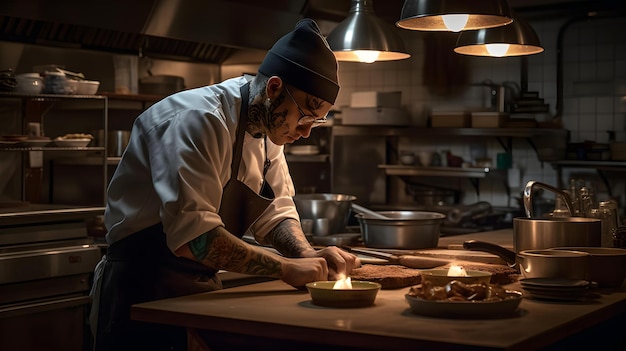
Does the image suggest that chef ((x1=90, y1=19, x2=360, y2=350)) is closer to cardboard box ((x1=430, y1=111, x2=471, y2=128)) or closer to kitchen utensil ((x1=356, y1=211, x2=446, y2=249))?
kitchen utensil ((x1=356, y1=211, x2=446, y2=249))

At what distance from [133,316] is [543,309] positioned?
1.15m

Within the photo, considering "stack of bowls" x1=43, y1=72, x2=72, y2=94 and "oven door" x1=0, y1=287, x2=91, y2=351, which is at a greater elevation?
"stack of bowls" x1=43, y1=72, x2=72, y2=94

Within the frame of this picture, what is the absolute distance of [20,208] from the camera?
224 inches

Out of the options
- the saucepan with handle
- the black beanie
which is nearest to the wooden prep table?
the saucepan with handle

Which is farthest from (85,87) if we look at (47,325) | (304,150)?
(304,150)

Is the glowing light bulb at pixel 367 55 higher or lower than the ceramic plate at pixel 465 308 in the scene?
higher

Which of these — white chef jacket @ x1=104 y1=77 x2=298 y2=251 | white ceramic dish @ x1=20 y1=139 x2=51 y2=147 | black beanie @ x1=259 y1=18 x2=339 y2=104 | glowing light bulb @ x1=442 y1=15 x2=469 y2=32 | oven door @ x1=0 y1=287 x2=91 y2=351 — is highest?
glowing light bulb @ x1=442 y1=15 x2=469 y2=32

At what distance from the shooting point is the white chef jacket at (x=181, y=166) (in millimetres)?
2635

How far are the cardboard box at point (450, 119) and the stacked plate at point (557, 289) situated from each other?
5.37 metres

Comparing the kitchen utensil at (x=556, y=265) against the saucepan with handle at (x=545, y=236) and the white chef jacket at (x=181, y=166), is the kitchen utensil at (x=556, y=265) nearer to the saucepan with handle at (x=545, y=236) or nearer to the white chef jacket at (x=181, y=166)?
the saucepan with handle at (x=545, y=236)

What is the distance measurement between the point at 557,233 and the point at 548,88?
478cm

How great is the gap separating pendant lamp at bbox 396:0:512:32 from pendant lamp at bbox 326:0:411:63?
46 centimetres

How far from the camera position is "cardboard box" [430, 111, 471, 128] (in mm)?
7996

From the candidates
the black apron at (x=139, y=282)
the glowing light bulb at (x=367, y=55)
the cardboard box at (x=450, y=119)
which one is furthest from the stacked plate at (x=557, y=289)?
the cardboard box at (x=450, y=119)
